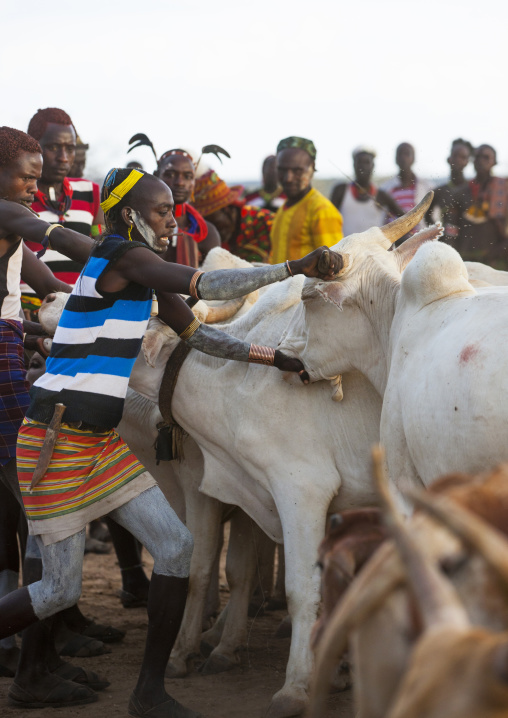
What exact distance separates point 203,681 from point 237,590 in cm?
50

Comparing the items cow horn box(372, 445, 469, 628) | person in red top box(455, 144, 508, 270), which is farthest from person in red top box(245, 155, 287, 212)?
cow horn box(372, 445, 469, 628)

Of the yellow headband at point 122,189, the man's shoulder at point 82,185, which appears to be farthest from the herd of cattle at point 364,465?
the man's shoulder at point 82,185

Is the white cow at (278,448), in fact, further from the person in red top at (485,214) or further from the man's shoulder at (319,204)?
the person in red top at (485,214)

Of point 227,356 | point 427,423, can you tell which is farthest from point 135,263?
point 427,423

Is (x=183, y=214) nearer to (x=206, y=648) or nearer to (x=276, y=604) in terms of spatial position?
(x=276, y=604)

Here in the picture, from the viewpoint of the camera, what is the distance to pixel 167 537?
11.8ft

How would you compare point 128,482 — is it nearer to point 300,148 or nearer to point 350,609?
point 350,609

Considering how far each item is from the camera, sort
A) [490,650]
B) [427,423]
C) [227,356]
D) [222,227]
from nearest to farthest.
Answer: [490,650] < [427,423] < [227,356] < [222,227]

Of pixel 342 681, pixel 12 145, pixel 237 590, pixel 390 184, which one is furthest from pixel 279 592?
pixel 390 184

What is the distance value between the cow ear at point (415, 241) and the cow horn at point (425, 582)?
272 cm

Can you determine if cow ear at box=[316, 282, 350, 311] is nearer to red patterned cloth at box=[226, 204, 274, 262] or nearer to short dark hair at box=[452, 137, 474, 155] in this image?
red patterned cloth at box=[226, 204, 274, 262]

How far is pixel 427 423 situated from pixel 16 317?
215cm

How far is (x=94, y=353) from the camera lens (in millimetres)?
3562

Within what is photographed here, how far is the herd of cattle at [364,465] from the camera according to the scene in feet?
4.19
